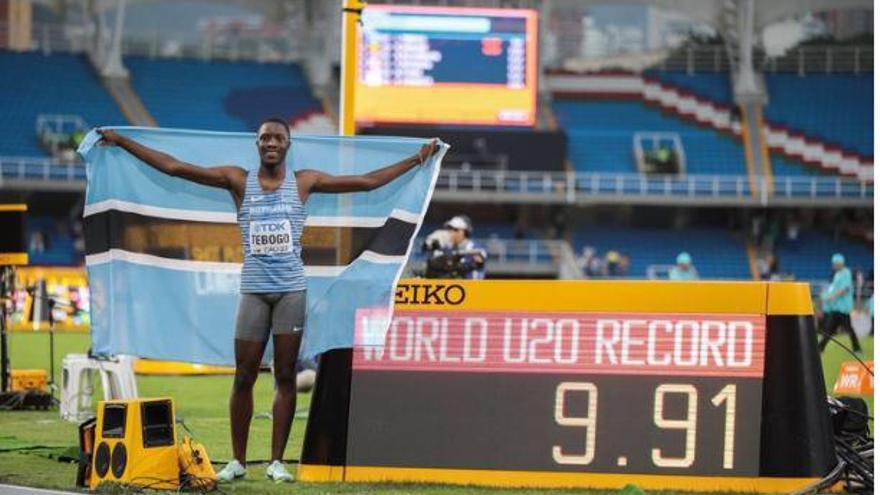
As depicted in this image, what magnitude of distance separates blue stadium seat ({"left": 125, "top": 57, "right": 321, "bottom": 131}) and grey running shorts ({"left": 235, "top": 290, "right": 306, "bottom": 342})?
44.0 metres

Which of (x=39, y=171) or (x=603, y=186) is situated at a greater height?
(x=39, y=171)

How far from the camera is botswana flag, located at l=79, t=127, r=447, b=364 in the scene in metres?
10.2

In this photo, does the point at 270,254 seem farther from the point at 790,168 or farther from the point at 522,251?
the point at 790,168

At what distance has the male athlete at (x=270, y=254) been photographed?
9836 mm

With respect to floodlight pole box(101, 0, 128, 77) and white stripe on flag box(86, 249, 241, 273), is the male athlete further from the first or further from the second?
floodlight pole box(101, 0, 128, 77)

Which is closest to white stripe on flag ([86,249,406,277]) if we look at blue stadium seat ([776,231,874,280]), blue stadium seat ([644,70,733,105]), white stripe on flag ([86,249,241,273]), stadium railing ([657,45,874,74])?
white stripe on flag ([86,249,241,273])

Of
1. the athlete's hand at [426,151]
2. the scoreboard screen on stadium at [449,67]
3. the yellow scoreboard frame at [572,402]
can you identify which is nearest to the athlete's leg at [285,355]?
the yellow scoreboard frame at [572,402]

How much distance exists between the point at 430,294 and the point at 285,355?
2.68ft

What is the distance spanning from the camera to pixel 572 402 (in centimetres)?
977

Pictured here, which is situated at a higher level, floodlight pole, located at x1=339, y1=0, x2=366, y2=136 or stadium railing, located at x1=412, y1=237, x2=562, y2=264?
floodlight pole, located at x1=339, y1=0, x2=366, y2=136

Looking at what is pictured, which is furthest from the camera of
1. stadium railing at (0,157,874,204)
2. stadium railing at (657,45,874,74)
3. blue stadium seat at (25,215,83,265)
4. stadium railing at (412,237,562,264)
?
stadium railing at (657,45,874,74)

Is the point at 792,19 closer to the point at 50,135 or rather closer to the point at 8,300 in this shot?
the point at 50,135

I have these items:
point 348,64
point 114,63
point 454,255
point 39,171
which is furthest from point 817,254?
point 348,64

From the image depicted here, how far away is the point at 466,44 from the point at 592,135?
27.6ft
